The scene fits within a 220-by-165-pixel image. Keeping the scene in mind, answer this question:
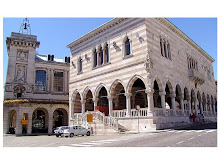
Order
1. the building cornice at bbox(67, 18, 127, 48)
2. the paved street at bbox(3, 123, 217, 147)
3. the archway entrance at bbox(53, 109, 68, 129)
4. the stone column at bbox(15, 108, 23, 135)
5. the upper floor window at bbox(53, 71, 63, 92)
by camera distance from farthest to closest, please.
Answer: the upper floor window at bbox(53, 71, 63, 92) → the archway entrance at bbox(53, 109, 68, 129) → the stone column at bbox(15, 108, 23, 135) → the building cornice at bbox(67, 18, 127, 48) → the paved street at bbox(3, 123, 217, 147)

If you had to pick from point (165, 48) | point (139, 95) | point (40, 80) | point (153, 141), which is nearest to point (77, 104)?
point (139, 95)

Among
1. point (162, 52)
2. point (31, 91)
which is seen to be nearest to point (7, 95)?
point (31, 91)

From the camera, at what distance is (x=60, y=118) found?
128 feet

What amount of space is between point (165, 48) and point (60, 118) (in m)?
25.2

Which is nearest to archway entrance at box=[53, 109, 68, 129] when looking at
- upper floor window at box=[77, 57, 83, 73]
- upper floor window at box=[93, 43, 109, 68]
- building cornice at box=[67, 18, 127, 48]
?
upper floor window at box=[77, 57, 83, 73]

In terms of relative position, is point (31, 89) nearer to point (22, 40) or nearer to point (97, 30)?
point (22, 40)

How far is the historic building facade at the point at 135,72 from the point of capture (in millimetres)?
19953

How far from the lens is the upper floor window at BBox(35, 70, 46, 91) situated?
37.8 metres

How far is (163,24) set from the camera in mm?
23953

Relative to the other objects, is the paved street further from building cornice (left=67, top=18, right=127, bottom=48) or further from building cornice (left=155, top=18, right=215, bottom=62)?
building cornice (left=67, top=18, right=127, bottom=48)

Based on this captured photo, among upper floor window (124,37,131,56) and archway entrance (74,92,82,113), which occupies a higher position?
upper floor window (124,37,131,56)

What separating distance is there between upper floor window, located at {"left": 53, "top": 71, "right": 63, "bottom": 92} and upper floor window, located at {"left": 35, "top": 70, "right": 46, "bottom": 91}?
2.17m

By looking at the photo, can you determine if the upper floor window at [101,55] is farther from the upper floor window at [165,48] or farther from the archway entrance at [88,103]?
the upper floor window at [165,48]

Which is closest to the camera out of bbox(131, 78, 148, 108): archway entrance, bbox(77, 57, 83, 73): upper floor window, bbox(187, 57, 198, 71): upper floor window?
bbox(131, 78, 148, 108): archway entrance
